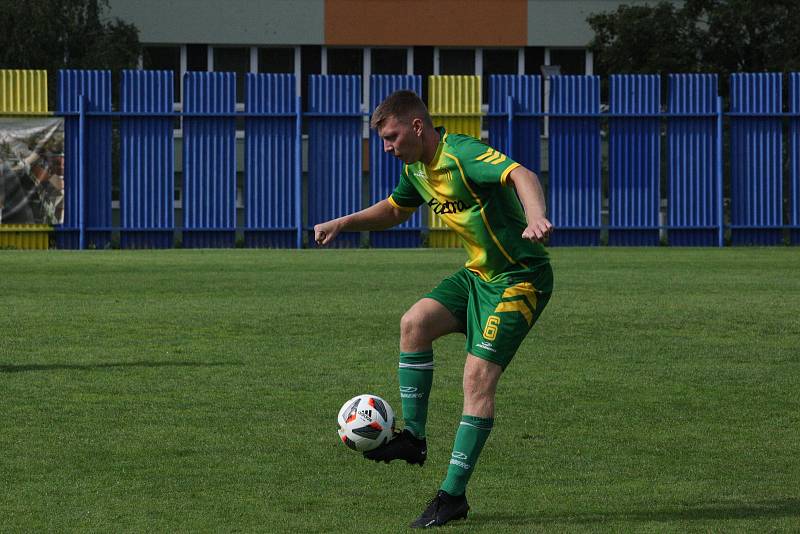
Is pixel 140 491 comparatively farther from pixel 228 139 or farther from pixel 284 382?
pixel 228 139

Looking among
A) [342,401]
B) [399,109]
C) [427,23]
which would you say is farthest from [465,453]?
[427,23]

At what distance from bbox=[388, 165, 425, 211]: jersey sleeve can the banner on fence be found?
22.5m

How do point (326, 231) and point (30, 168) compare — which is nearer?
point (326, 231)

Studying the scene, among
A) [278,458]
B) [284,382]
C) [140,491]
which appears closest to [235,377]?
[284,382]

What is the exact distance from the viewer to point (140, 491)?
253 inches

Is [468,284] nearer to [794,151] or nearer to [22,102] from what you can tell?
[22,102]

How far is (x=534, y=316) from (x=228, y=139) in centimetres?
2315

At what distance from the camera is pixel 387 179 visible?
29.5 meters

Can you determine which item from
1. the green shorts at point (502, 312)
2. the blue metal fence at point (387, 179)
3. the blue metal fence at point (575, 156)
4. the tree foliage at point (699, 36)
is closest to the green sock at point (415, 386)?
the green shorts at point (502, 312)

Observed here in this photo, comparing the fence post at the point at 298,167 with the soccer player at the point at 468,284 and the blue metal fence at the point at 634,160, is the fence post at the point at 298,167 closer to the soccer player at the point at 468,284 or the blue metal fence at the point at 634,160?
the blue metal fence at the point at 634,160

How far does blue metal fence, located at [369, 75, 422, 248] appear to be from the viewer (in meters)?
29.4

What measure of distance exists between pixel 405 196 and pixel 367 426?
1.10 meters

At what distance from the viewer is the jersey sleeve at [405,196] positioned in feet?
22.1

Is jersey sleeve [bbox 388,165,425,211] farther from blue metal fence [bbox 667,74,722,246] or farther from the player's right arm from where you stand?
blue metal fence [bbox 667,74,722,246]
